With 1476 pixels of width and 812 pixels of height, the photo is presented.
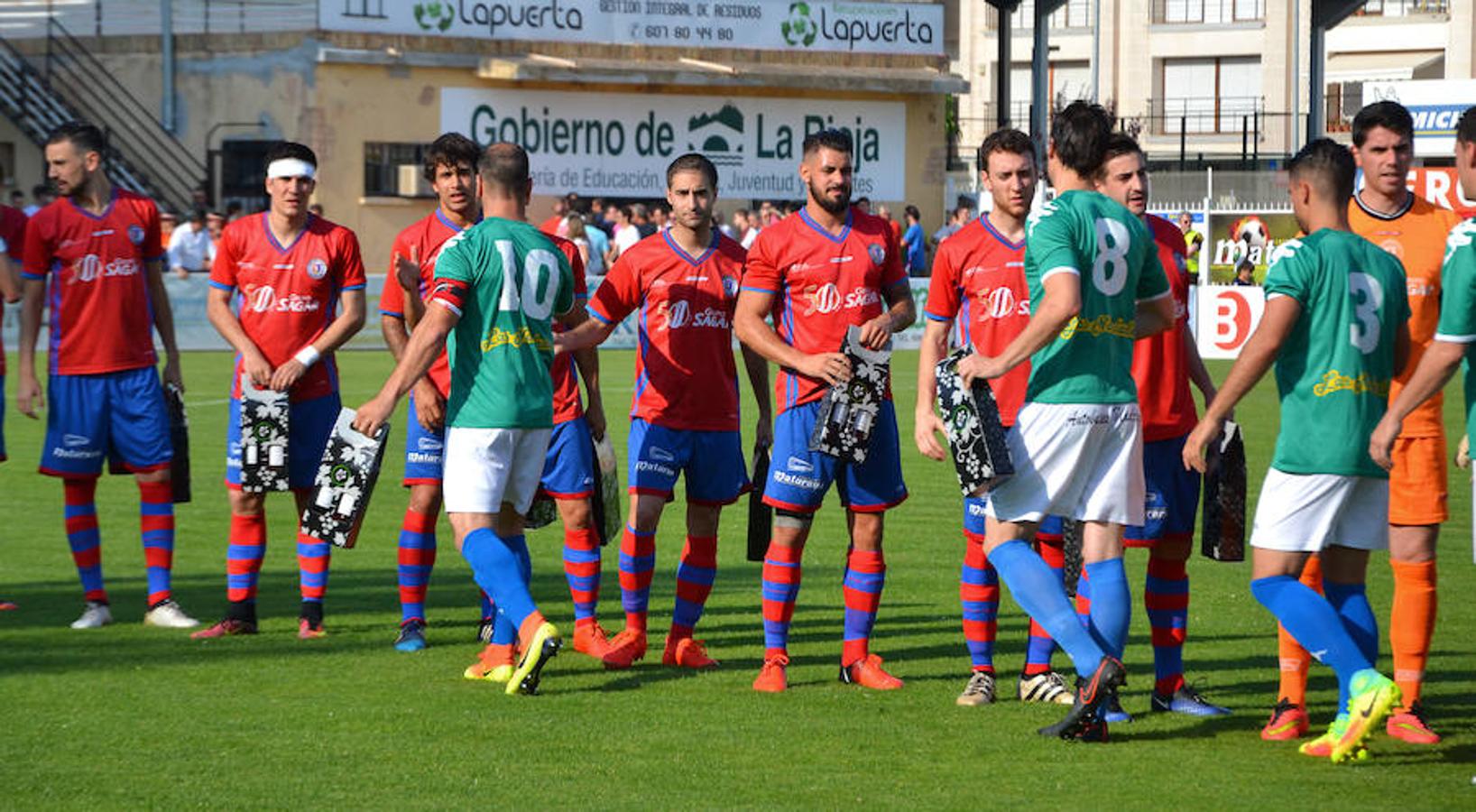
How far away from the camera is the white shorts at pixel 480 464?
8000 millimetres

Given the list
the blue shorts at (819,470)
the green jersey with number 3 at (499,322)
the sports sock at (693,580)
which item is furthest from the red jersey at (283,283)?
the blue shorts at (819,470)

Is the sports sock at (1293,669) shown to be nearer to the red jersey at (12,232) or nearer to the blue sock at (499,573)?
the blue sock at (499,573)

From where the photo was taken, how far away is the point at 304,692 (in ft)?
26.5

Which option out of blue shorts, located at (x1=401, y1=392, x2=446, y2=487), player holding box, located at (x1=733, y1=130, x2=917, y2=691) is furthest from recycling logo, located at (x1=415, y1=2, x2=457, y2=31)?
player holding box, located at (x1=733, y1=130, x2=917, y2=691)

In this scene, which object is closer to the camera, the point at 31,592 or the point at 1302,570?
the point at 1302,570

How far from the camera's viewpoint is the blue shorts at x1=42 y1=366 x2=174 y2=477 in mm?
9594

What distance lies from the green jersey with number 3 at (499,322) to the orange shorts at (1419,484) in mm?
3202

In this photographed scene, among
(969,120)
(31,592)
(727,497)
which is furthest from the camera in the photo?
(969,120)

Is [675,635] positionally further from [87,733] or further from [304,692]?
→ [87,733]

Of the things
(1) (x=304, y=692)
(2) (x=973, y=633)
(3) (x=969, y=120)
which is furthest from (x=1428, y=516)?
(3) (x=969, y=120)

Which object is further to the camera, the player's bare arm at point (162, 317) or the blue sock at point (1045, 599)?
the player's bare arm at point (162, 317)

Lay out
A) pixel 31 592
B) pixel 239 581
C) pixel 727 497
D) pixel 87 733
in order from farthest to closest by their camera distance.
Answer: pixel 31 592, pixel 239 581, pixel 727 497, pixel 87 733

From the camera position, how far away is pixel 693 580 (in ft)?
28.8

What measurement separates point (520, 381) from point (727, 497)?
121 centimetres
